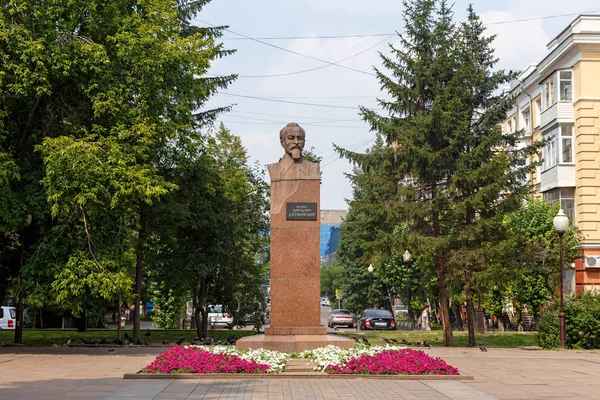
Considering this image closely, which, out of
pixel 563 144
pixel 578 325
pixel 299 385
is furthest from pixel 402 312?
pixel 299 385

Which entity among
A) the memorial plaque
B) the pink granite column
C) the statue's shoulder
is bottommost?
the pink granite column

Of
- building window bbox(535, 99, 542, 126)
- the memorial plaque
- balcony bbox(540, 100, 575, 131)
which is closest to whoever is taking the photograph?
the memorial plaque

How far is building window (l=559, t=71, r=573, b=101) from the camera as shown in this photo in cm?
3772

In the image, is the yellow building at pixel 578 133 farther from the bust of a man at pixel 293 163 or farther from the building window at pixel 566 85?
the bust of a man at pixel 293 163

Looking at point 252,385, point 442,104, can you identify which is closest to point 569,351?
point 442,104

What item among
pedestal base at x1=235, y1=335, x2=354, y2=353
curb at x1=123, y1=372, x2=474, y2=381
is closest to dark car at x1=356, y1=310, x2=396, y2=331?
pedestal base at x1=235, y1=335, x2=354, y2=353

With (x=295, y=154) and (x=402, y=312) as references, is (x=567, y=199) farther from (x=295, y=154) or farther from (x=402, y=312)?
(x=402, y=312)

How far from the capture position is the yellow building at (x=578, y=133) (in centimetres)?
3588

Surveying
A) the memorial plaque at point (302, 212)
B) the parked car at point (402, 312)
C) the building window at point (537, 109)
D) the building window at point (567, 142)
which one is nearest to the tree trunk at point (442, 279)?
the memorial plaque at point (302, 212)

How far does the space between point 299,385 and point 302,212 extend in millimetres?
5295

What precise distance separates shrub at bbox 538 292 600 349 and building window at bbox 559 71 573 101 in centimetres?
1552

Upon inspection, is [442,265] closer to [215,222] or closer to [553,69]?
[215,222]

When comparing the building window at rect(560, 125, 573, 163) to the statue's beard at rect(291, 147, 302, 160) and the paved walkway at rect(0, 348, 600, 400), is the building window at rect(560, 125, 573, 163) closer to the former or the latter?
the paved walkway at rect(0, 348, 600, 400)

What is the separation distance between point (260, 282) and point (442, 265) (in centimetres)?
1113
